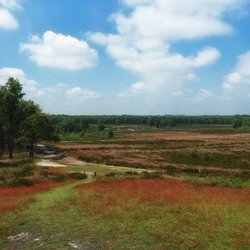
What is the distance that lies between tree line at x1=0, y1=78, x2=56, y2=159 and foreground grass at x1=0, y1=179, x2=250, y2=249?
4299 cm

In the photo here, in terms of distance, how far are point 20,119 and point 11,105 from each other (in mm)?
4210

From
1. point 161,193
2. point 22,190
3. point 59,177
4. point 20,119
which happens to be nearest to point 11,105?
point 20,119

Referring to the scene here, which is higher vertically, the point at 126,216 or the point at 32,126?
the point at 32,126

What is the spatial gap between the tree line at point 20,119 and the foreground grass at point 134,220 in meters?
43.0

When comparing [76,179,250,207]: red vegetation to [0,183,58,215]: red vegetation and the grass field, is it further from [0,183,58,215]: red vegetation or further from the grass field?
[0,183,58,215]: red vegetation

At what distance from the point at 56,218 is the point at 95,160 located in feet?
145

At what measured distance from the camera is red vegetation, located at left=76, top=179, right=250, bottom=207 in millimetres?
25705

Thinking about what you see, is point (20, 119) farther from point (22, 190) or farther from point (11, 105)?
point (22, 190)

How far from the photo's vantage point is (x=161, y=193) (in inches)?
1125

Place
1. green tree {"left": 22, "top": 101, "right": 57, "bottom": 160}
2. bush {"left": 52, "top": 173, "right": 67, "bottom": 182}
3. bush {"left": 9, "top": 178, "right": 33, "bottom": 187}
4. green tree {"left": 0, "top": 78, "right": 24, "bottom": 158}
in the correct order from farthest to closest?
green tree {"left": 22, "top": 101, "right": 57, "bottom": 160} < green tree {"left": 0, "top": 78, "right": 24, "bottom": 158} < bush {"left": 52, "top": 173, "right": 67, "bottom": 182} < bush {"left": 9, "top": 178, "right": 33, "bottom": 187}

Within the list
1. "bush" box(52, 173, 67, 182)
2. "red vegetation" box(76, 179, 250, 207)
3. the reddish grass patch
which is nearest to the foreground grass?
"red vegetation" box(76, 179, 250, 207)

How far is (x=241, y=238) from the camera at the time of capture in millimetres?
17031

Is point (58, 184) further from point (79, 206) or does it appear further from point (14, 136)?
point (14, 136)

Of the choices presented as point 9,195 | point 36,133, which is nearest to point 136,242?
point 9,195
